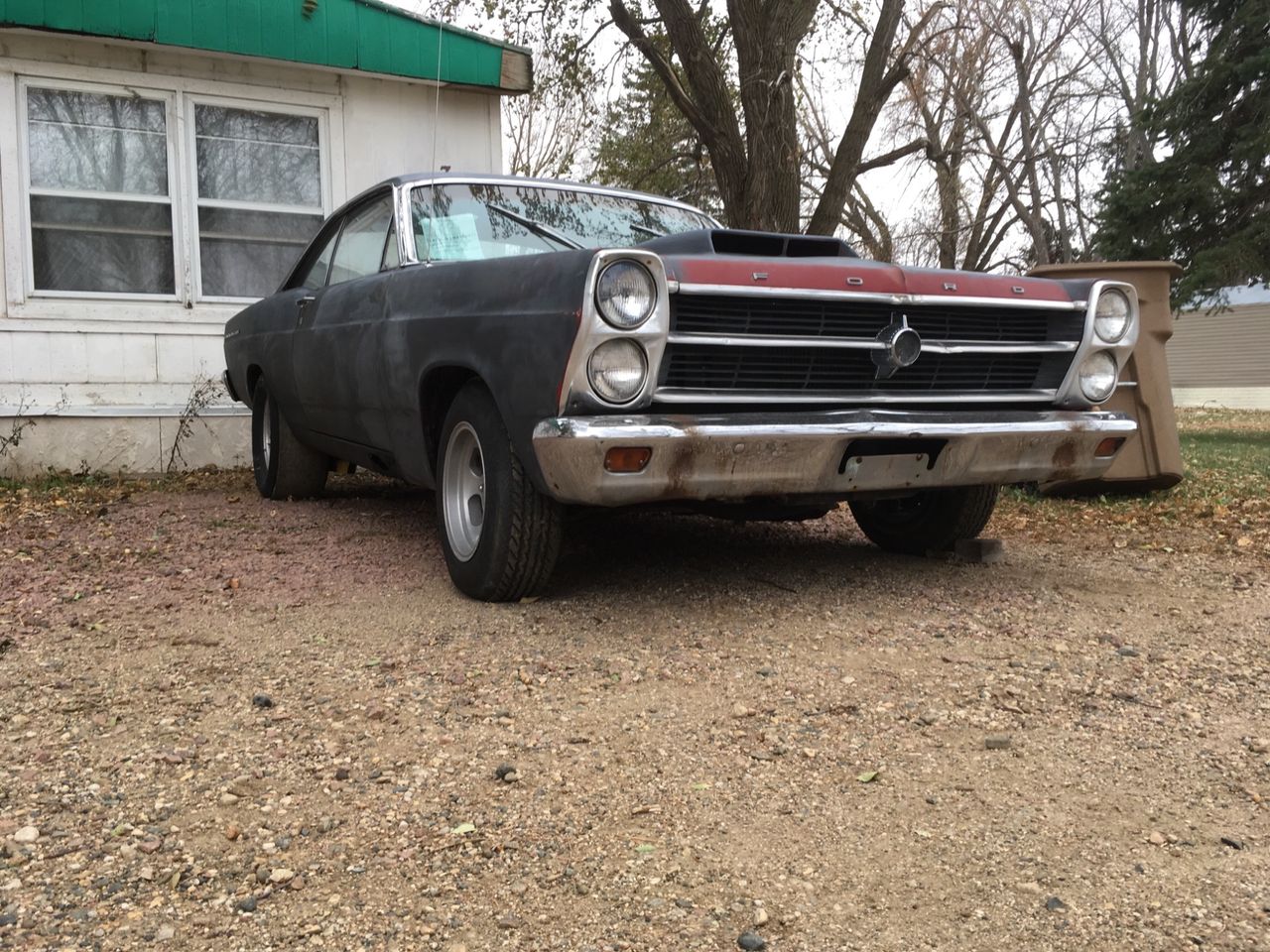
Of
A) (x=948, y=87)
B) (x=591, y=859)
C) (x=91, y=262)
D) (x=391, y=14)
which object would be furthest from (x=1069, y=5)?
(x=591, y=859)

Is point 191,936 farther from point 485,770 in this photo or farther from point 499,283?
point 499,283

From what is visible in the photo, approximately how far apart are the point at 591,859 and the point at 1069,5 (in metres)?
26.2

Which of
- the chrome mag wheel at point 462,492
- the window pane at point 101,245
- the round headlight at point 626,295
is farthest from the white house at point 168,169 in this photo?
the round headlight at point 626,295

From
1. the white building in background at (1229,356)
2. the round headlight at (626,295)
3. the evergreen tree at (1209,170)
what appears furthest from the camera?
the white building in background at (1229,356)

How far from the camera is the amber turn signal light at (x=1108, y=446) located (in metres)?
4.27

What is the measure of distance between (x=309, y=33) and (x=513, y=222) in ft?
14.8

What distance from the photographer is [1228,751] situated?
8.96 ft

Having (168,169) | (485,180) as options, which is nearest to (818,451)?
(485,180)

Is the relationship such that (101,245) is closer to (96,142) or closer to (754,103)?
(96,142)

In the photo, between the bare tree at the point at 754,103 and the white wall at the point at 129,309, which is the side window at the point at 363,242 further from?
the bare tree at the point at 754,103

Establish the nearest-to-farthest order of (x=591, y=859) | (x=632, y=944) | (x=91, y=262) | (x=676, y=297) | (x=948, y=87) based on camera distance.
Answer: (x=632, y=944) < (x=591, y=859) < (x=676, y=297) < (x=91, y=262) < (x=948, y=87)

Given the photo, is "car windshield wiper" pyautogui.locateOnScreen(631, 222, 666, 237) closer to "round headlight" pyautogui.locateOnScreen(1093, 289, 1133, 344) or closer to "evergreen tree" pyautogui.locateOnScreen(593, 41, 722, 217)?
"round headlight" pyautogui.locateOnScreen(1093, 289, 1133, 344)

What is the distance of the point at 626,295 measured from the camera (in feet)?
11.2

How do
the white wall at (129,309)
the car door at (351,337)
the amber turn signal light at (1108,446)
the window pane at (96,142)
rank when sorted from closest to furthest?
Result: the amber turn signal light at (1108,446) → the car door at (351,337) → the white wall at (129,309) → the window pane at (96,142)
